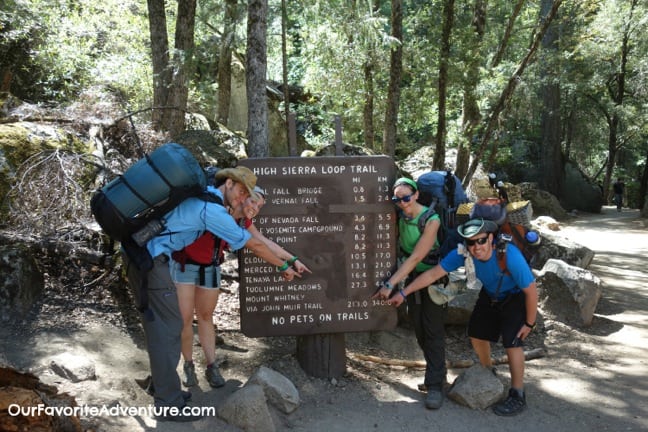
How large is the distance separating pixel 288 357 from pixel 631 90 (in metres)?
27.6

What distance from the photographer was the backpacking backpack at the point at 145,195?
4031mm

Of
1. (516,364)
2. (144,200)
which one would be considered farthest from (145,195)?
(516,364)

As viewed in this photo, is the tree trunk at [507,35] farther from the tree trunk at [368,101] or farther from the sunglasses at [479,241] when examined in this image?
the sunglasses at [479,241]

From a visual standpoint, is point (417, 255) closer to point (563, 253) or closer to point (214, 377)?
point (214, 377)

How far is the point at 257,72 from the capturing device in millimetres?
6691

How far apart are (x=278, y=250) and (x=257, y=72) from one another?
257 centimetres

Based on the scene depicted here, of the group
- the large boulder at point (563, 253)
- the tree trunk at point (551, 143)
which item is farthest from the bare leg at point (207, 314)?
the tree trunk at point (551, 143)

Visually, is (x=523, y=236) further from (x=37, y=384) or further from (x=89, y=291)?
(x=89, y=291)

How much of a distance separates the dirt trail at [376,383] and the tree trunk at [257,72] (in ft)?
7.38

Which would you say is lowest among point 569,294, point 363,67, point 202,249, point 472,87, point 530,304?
point 569,294

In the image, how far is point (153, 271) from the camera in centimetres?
418

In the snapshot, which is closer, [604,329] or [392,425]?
[392,425]

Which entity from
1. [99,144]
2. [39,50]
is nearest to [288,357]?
[99,144]

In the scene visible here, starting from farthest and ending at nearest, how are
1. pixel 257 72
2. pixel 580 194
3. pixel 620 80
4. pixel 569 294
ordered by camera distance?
pixel 620 80, pixel 580 194, pixel 569 294, pixel 257 72
